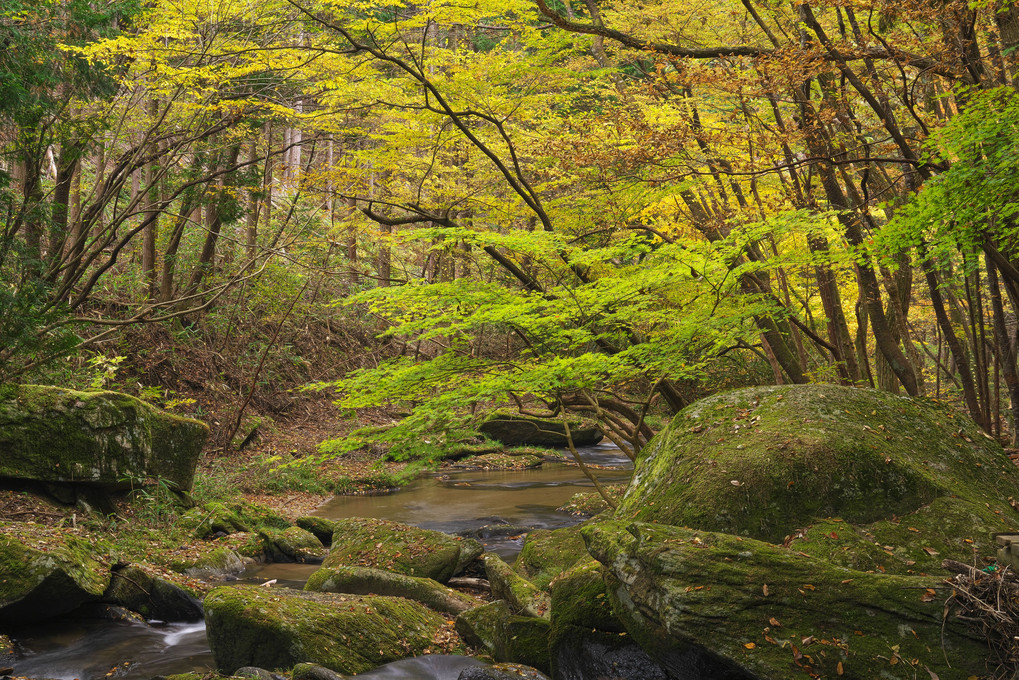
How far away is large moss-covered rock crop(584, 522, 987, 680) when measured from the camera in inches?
151

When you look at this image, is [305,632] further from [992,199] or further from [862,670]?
[992,199]

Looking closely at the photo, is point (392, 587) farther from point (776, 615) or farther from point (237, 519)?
point (237, 519)

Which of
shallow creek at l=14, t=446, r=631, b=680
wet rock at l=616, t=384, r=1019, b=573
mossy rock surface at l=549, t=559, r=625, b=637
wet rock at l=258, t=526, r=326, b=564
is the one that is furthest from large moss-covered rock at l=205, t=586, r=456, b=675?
wet rock at l=258, t=526, r=326, b=564

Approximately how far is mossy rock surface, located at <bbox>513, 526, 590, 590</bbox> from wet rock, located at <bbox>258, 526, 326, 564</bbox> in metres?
3.40

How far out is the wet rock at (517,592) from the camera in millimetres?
6634

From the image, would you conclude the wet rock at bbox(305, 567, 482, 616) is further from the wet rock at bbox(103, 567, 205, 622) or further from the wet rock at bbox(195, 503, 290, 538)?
the wet rock at bbox(195, 503, 290, 538)

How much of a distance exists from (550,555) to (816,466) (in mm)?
3683

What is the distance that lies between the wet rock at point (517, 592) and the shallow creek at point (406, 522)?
29.3 inches

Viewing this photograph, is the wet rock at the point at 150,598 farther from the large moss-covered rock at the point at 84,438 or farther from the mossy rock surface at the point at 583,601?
the mossy rock surface at the point at 583,601

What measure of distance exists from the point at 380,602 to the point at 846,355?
28.4 feet

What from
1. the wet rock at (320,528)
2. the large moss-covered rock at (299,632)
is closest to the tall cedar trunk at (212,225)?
the wet rock at (320,528)

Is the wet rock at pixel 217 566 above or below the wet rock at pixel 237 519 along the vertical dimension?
above

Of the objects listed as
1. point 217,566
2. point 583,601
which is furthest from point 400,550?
point 583,601

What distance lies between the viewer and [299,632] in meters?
5.78
